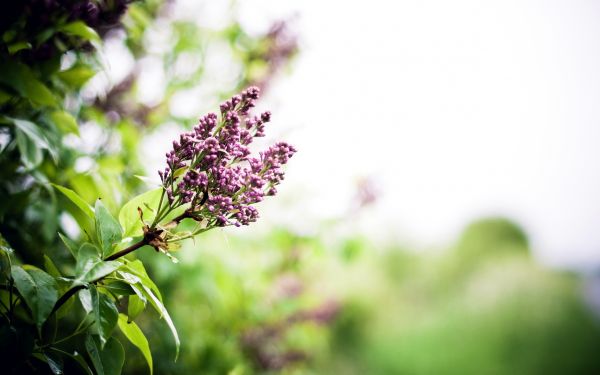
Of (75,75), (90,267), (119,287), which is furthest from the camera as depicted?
(75,75)

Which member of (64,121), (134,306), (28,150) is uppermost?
(64,121)

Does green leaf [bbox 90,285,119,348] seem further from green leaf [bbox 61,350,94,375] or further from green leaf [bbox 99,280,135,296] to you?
green leaf [bbox 61,350,94,375]

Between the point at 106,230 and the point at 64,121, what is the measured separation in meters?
0.58

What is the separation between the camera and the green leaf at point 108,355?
0.67 meters

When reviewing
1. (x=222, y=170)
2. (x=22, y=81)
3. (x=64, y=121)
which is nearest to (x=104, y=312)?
(x=222, y=170)

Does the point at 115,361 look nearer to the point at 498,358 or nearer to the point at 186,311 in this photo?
the point at 186,311

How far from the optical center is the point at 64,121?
1.05 m

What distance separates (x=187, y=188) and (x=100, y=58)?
0.54m

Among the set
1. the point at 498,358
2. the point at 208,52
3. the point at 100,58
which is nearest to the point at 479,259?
the point at 498,358

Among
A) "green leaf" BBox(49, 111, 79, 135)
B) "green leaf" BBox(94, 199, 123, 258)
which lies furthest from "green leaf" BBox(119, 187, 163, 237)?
"green leaf" BBox(49, 111, 79, 135)

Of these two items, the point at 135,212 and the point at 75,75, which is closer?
the point at 135,212

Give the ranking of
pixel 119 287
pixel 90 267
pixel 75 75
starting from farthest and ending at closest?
pixel 75 75 < pixel 119 287 < pixel 90 267

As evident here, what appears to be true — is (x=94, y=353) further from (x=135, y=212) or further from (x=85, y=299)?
(x=135, y=212)

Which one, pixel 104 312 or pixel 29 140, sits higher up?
pixel 29 140
